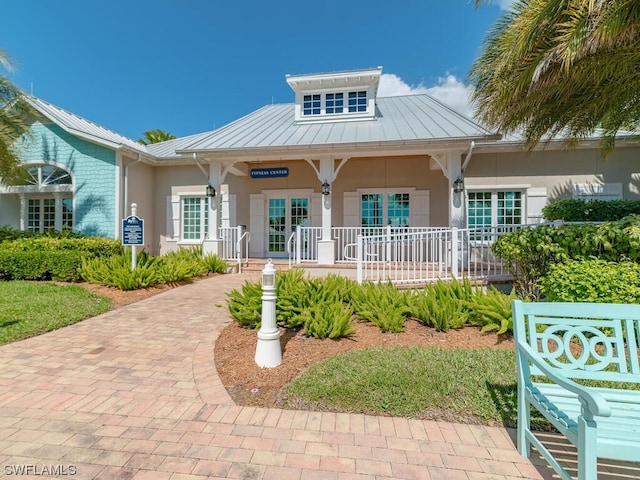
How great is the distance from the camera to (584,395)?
64.7 inches

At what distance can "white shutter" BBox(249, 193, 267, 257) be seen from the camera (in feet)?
39.0

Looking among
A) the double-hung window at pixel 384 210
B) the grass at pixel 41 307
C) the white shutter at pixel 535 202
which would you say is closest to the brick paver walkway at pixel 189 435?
the grass at pixel 41 307

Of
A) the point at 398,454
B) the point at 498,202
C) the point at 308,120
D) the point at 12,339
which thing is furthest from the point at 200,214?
the point at 398,454

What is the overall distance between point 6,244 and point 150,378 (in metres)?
9.17

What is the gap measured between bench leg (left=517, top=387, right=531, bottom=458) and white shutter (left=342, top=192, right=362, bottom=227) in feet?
29.3

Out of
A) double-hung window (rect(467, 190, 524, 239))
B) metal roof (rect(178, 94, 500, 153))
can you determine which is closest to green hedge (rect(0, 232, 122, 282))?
metal roof (rect(178, 94, 500, 153))

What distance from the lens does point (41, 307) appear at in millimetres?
5801

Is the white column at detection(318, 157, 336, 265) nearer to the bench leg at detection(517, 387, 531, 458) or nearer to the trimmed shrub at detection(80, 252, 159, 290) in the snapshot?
the trimmed shrub at detection(80, 252, 159, 290)

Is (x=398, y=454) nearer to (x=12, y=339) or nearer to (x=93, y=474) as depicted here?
(x=93, y=474)

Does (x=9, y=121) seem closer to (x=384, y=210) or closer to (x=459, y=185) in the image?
(x=384, y=210)

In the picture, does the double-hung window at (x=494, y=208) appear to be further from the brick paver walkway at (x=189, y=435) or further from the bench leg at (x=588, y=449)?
the bench leg at (x=588, y=449)

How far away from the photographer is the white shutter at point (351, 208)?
36.6 feet

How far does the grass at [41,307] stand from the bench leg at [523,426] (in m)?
6.22

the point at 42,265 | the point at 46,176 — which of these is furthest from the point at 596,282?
the point at 46,176
